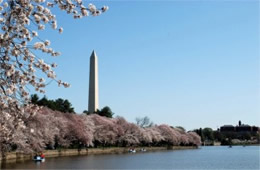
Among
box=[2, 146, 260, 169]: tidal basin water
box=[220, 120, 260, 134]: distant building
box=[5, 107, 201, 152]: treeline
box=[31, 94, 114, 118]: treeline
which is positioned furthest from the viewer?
box=[220, 120, 260, 134]: distant building

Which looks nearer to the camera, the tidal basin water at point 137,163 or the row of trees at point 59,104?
the tidal basin water at point 137,163

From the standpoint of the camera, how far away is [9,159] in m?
30.5

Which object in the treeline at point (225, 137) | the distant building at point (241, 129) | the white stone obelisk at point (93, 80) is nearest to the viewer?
the white stone obelisk at point (93, 80)

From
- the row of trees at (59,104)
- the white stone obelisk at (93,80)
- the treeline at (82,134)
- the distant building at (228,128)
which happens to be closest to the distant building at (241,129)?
the distant building at (228,128)

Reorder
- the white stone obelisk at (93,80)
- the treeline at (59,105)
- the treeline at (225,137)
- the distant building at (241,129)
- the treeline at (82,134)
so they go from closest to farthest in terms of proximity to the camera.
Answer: the treeline at (82,134)
the treeline at (59,105)
the white stone obelisk at (93,80)
the treeline at (225,137)
the distant building at (241,129)

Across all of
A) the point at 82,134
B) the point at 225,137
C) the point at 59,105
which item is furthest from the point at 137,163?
the point at 225,137

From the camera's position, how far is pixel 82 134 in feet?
155

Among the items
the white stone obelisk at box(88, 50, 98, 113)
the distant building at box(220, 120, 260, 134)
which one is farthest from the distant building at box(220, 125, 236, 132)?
the white stone obelisk at box(88, 50, 98, 113)

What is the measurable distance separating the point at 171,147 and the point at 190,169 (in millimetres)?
51004

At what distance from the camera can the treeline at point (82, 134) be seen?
34.9 m

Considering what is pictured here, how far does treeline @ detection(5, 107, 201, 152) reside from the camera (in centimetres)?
3488

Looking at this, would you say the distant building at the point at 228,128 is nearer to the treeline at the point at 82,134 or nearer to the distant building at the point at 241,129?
the distant building at the point at 241,129

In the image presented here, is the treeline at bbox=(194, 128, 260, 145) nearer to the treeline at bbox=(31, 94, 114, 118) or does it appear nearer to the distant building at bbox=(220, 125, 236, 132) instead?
the distant building at bbox=(220, 125, 236, 132)

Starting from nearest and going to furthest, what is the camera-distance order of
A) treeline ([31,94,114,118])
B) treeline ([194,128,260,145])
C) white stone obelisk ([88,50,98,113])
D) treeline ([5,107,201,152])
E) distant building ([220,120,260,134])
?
treeline ([5,107,201,152])
treeline ([31,94,114,118])
white stone obelisk ([88,50,98,113])
treeline ([194,128,260,145])
distant building ([220,120,260,134])
